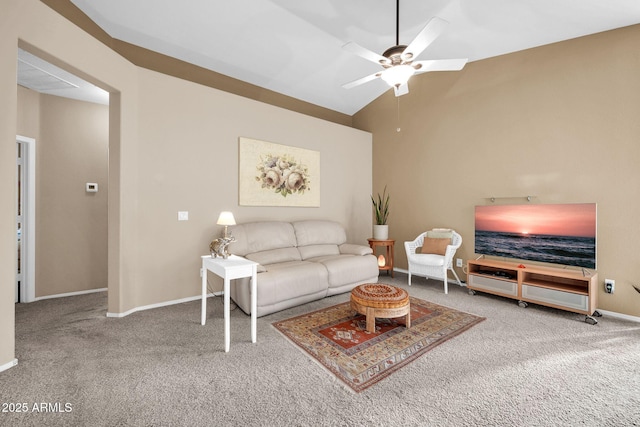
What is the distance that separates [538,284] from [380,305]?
7.17 ft

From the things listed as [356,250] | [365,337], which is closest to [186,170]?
[356,250]

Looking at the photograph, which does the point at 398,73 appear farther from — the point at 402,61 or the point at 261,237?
the point at 261,237

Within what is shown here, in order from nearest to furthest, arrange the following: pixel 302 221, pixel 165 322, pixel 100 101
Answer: pixel 165 322 → pixel 100 101 → pixel 302 221

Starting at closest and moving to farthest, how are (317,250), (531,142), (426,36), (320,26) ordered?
1. (426,36)
2. (320,26)
3. (531,142)
4. (317,250)

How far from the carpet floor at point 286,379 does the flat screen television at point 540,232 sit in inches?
32.7

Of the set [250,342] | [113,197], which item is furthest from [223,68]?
[250,342]

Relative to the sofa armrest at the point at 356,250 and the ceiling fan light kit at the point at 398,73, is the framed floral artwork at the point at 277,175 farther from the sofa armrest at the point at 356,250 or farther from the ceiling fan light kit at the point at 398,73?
the ceiling fan light kit at the point at 398,73

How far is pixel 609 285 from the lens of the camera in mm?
3084

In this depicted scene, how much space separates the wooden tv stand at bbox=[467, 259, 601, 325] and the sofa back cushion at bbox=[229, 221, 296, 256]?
2.72 m

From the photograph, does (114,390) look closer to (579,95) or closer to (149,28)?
(149,28)

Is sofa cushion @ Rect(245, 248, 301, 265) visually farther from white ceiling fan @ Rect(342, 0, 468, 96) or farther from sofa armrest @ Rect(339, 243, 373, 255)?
white ceiling fan @ Rect(342, 0, 468, 96)

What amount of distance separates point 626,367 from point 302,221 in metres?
3.76

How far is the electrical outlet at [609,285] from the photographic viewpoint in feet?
10.1

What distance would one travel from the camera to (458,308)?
10.8 feet
